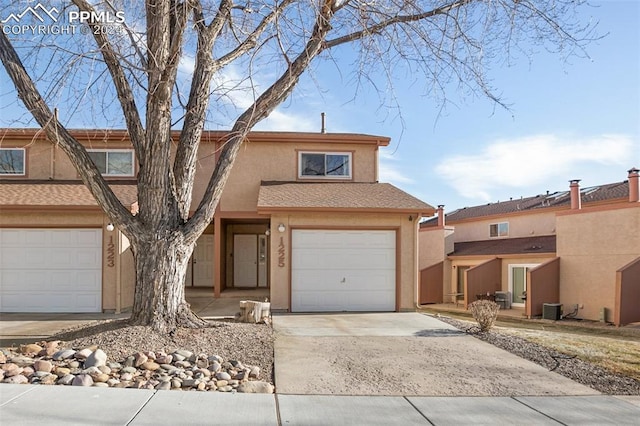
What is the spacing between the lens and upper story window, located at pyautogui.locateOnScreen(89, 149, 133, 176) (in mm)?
14328

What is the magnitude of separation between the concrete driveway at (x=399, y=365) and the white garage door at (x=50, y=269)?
5.58 m

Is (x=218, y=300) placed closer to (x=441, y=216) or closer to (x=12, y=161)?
(x=12, y=161)

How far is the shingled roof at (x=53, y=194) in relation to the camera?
12.0 meters

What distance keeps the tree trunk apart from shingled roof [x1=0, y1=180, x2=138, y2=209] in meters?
4.52

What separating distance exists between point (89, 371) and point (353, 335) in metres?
4.77

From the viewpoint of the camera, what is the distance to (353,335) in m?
9.14

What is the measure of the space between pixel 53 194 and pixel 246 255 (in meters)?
7.83

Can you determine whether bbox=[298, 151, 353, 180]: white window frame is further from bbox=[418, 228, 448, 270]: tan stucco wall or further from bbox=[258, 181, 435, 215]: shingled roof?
bbox=[418, 228, 448, 270]: tan stucco wall

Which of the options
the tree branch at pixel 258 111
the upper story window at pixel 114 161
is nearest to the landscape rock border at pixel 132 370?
the tree branch at pixel 258 111

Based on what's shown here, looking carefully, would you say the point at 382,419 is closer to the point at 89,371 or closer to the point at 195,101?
the point at 89,371

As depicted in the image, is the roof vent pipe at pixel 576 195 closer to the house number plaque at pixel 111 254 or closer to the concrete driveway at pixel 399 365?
the concrete driveway at pixel 399 365

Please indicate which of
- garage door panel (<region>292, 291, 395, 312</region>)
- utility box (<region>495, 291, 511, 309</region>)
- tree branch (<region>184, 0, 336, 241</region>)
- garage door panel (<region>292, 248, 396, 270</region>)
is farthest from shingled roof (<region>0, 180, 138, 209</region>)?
utility box (<region>495, 291, 511, 309</region>)

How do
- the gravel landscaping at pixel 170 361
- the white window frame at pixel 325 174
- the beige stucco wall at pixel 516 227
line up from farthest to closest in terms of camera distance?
the beige stucco wall at pixel 516 227, the white window frame at pixel 325 174, the gravel landscaping at pixel 170 361

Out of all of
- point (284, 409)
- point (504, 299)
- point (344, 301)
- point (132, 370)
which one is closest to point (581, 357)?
point (284, 409)
